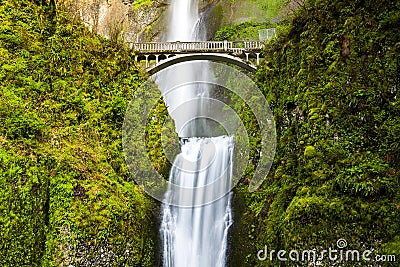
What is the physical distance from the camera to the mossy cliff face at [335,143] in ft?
23.0

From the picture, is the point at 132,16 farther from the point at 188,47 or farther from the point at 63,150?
the point at 63,150

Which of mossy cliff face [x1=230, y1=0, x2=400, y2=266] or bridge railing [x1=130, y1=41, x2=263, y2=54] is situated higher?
bridge railing [x1=130, y1=41, x2=263, y2=54]

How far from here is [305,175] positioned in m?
8.69

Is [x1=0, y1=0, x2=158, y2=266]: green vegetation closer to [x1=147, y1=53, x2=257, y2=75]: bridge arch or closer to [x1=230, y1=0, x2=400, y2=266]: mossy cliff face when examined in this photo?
[x1=147, y1=53, x2=257, y2=75]: bridge arch

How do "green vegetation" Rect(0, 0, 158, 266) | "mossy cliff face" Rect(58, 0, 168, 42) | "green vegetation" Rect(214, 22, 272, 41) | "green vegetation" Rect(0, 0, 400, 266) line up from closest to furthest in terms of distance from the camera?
1. "green vegetation" Rect(0, 0, 400, 266)
2. "green vegetation" Rect(0, 0, 158, 266)
3. "green vegetation" Rect(214, 22, 272, 41)
4. "mossy cliff face" Rect(58, 0, 168, 42)

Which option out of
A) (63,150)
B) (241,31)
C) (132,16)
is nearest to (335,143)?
(63,150)

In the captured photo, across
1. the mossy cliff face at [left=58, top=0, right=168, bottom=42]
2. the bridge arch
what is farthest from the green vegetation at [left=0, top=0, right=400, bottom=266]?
the mossy cliff face at [left=58, top=0, right=168, bottom=42]

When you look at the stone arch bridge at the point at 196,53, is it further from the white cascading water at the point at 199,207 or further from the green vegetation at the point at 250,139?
the white cascading water at the point at 199,207

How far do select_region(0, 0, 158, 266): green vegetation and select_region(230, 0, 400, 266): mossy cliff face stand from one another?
10.4ft

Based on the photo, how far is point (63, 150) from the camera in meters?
9.88

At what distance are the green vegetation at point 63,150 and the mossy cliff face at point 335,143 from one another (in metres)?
3.17

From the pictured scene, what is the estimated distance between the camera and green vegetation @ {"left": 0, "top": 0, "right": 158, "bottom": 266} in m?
8.52

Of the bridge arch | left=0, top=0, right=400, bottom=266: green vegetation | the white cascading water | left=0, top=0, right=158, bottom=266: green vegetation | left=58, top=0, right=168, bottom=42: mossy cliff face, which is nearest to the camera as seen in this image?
left=0, top=0, right=400, bottom=266: green vegetation

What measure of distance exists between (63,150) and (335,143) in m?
6.42
